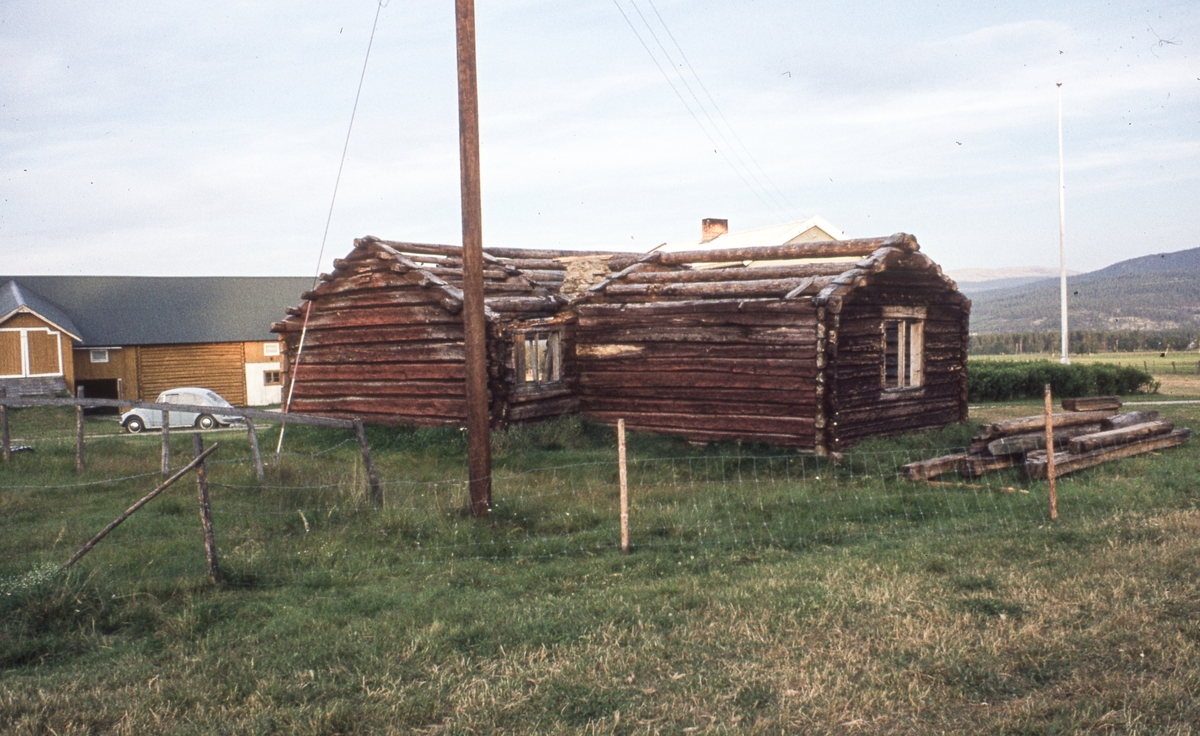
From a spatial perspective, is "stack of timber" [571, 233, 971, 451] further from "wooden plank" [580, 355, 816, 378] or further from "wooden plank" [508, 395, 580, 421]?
"wooden plank" [508, 395, 580, 421]

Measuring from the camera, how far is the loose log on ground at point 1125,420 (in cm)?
1542

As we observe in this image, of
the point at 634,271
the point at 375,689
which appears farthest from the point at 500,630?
the point at 634,271

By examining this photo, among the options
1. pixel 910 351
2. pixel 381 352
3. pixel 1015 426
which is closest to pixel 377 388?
pixel 381 352

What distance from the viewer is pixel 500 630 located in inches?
266

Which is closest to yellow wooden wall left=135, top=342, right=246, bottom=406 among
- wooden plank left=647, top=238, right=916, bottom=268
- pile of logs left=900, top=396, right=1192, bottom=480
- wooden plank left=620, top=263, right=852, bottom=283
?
wooden plank left=620, top=263, right=852, bottom=283

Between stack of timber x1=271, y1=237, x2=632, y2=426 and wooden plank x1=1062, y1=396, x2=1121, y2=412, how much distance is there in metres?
9.92

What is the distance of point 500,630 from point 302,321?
56.2 feet

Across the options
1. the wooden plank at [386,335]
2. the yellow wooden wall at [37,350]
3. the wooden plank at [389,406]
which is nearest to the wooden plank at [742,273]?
the wooden plank at [386,335]

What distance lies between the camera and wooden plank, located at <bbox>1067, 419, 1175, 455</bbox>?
1323 centimetres

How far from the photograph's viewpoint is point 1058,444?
14414 mm

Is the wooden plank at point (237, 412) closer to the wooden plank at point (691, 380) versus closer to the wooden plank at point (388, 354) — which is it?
the wooden plank at point (388, 354)

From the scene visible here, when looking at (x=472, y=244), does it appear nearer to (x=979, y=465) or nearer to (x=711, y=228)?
(x=979, y=465)

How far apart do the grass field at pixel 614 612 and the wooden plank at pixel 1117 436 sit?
0.92m

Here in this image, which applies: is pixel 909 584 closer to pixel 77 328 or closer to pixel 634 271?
pixel 634 271
